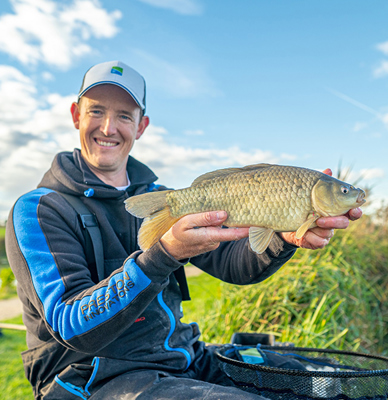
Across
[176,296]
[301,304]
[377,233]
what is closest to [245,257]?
[176,296]

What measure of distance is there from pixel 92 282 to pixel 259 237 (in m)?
0.77

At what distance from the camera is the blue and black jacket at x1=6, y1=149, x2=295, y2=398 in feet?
4.74

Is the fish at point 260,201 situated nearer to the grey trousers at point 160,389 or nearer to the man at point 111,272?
the man at point 111,272

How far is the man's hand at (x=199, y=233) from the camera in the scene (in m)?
1.41

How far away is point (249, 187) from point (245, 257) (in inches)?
22.9

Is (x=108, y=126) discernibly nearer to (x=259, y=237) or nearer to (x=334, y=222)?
(x=259, y=237)

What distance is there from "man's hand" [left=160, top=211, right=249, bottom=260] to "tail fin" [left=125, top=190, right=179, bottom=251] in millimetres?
58

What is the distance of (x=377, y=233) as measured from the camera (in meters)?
5.31

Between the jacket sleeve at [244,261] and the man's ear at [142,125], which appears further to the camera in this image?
the man's ear at [142,125]

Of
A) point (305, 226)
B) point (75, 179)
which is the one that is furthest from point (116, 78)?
point (305, 226)

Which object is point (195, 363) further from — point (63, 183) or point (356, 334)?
point (356, 334)

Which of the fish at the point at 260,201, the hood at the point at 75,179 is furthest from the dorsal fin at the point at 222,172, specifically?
the hood at the point at 75,179

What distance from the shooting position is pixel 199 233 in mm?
1414

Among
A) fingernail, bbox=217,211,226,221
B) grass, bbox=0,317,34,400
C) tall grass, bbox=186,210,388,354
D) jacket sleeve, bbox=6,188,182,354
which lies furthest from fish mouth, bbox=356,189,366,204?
grass, bbox=0,317,34,400
